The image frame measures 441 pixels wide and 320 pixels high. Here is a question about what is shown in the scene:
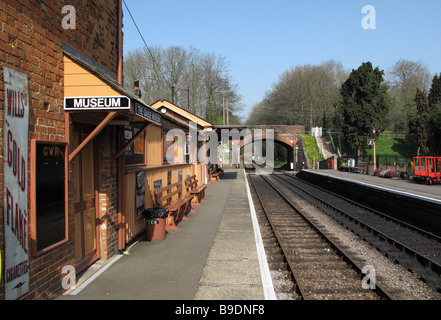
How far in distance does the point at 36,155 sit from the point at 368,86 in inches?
1659

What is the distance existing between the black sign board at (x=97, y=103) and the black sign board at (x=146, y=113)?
366 mm

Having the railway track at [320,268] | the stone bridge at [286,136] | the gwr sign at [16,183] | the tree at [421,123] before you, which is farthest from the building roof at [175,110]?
the stone bridge at [286,136]

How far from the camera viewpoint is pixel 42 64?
13.9ft

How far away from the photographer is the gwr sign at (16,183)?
3.52 meters

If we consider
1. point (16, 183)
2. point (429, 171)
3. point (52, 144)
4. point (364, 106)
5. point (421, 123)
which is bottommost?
point (429, 171)

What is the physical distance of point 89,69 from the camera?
4.76 meters

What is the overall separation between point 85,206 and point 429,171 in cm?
2163

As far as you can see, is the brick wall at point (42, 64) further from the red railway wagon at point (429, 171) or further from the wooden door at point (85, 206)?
the red railway wagon at point (429, 171)

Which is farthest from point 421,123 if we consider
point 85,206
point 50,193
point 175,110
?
point 50,193

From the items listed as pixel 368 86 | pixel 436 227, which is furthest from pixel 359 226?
pixel 368 86

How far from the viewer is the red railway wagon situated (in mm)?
21047

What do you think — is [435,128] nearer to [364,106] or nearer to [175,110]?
[364,106]

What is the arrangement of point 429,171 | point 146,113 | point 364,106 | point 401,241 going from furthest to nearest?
point 364,106, point 429,171, point 401,241, point 146,113
